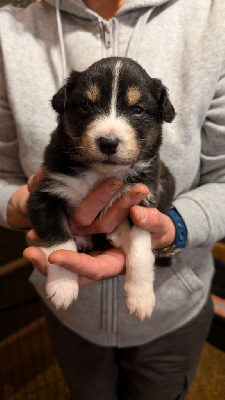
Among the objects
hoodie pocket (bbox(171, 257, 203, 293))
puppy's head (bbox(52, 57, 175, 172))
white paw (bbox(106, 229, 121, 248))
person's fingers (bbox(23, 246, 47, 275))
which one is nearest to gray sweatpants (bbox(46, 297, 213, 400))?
hoodie pocket (bbox(171, 257, 203, 293))

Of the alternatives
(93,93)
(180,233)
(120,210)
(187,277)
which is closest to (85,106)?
(93,93)

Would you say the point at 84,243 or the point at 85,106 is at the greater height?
the point at 85,106

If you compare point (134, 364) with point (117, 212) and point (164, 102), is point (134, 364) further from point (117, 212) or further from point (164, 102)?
point (164, 102)

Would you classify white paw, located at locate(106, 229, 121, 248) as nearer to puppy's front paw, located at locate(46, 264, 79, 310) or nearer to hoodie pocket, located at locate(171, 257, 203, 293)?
puppy's front paw, located at locate(46, 264, 79, 310)

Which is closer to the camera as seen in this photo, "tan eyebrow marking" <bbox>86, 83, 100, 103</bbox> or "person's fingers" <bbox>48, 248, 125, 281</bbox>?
"person's fingers" <bbox>48, 248, 125, 281</bbox>

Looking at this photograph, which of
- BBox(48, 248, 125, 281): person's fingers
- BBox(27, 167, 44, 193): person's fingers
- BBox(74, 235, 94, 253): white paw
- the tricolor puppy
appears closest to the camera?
A: BBox(48, 248, 125, 281): person's fingers

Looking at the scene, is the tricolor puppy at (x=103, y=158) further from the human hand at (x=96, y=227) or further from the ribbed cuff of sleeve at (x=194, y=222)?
the ribbed cuff of sleeve at (x=194, y=222)

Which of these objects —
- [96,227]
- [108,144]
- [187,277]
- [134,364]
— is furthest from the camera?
[134,364]

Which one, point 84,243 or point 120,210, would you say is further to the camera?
point 84,243

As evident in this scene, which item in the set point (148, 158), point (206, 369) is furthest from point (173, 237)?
point (206, 369)
